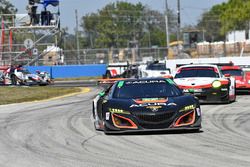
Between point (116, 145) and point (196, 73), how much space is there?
1050 centimetres

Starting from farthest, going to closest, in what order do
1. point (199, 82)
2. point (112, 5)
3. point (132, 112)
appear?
1. point (112, 5)
2. point (199, 82)
3. point (132, 112)

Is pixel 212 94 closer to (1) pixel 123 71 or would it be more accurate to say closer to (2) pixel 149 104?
(2) pixel 149 104

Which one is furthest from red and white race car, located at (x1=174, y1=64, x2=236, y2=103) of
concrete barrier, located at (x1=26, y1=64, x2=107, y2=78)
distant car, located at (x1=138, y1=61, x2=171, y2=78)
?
concrete barrier, located at (x1=26, y1=64, x2=107, y2=78)

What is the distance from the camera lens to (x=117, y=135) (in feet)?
40.9

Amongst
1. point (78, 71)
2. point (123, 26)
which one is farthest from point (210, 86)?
point (123, 26)

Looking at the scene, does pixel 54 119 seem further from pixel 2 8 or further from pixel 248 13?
pixel 2 8

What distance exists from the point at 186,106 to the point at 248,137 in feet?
4.35

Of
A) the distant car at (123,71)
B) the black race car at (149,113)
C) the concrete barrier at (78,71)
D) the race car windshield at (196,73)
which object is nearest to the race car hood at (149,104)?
the black race car at (149,113)

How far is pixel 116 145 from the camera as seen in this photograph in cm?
1102

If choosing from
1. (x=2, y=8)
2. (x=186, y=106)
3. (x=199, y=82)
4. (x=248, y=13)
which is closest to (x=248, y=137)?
(x=186, y=106)

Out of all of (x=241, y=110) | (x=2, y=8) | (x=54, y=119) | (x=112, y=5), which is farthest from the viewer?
(x=112, y=5)

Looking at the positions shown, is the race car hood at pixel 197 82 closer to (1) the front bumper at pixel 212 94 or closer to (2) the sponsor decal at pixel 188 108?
(1) the front bumper at pixel 212 94

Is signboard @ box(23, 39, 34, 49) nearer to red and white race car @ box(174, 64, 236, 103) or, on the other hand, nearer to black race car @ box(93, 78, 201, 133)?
red and white race car @ box(174, 64, 236, 103)

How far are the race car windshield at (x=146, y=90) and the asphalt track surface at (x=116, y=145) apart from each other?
0.94 metres
